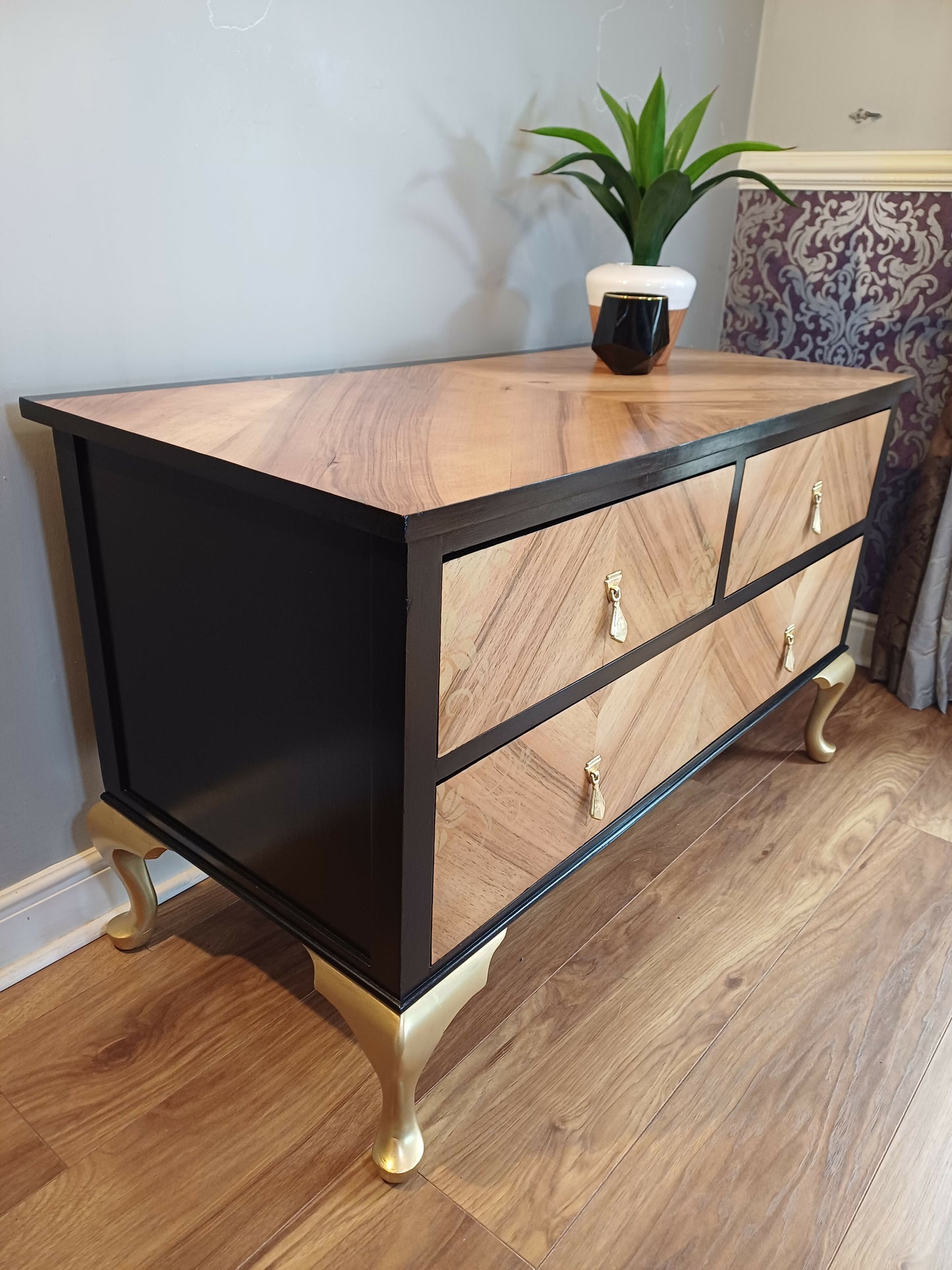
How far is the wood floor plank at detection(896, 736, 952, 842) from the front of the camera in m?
1.33

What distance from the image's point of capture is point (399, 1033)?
2.37 ft

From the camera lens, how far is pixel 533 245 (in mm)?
1337

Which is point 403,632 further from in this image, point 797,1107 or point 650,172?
point 650,172

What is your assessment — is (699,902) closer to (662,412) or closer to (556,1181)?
(556,1181)

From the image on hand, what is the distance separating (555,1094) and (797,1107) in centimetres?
23

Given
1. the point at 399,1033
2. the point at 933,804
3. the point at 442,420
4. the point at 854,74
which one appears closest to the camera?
the point at 399,1033

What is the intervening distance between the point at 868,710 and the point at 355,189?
4.00ft

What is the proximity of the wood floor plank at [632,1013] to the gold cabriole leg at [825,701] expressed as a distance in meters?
0.05

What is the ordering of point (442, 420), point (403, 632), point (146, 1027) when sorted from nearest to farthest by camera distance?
point (403, 632), point (442, 420), point (146, 1027)

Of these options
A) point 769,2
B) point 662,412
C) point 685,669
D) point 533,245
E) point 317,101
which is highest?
point 769,2

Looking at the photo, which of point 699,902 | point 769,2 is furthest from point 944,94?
point 699,902

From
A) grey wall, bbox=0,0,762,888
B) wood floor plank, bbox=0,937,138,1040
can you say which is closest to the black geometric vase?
grey wall, bbox=0,0,762,888

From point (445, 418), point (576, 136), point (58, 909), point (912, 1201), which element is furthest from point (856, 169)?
point (58, 909)

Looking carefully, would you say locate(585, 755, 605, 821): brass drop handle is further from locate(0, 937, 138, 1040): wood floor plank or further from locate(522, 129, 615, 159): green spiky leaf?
locate(522, 129, 615, 159): green spiky leaf
